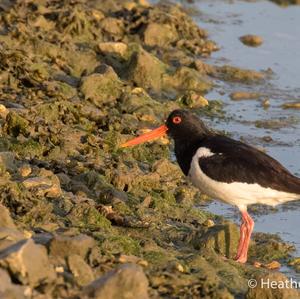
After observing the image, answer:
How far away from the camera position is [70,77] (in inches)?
440

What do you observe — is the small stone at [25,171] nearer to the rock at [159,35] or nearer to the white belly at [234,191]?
the white belly at [234,191]

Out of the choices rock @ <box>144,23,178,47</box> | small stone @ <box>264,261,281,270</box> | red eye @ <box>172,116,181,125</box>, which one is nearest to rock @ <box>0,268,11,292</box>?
small stone @ <box>264,261,281,270</box>

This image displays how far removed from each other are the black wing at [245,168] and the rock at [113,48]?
4.58 meters

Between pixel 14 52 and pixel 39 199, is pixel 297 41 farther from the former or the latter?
pixel 39 199

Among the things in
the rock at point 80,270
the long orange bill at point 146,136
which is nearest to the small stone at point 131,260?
the rock at point 80,270

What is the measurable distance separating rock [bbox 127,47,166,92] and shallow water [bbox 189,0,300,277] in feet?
2.38

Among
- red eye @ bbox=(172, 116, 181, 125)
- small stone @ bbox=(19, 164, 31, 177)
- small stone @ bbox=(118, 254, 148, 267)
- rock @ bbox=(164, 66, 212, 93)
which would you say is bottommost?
rock @ bbox=(164, 66, 212, 93)

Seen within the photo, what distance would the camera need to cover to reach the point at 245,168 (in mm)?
7855

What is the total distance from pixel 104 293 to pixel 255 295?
1420 millimetres

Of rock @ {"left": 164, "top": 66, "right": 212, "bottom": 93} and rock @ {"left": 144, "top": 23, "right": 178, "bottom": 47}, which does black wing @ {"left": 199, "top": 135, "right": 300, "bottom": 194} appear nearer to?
rock @ {"left": 164, "top": 66, "right": 212, "bottom": 93}

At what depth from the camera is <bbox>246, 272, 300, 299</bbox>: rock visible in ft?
20.5

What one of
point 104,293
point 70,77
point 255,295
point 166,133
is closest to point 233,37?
point 70,77

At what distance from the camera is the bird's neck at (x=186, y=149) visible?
826cm

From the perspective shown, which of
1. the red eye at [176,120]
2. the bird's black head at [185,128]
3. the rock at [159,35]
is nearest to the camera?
the bird's black head at [185,128]
